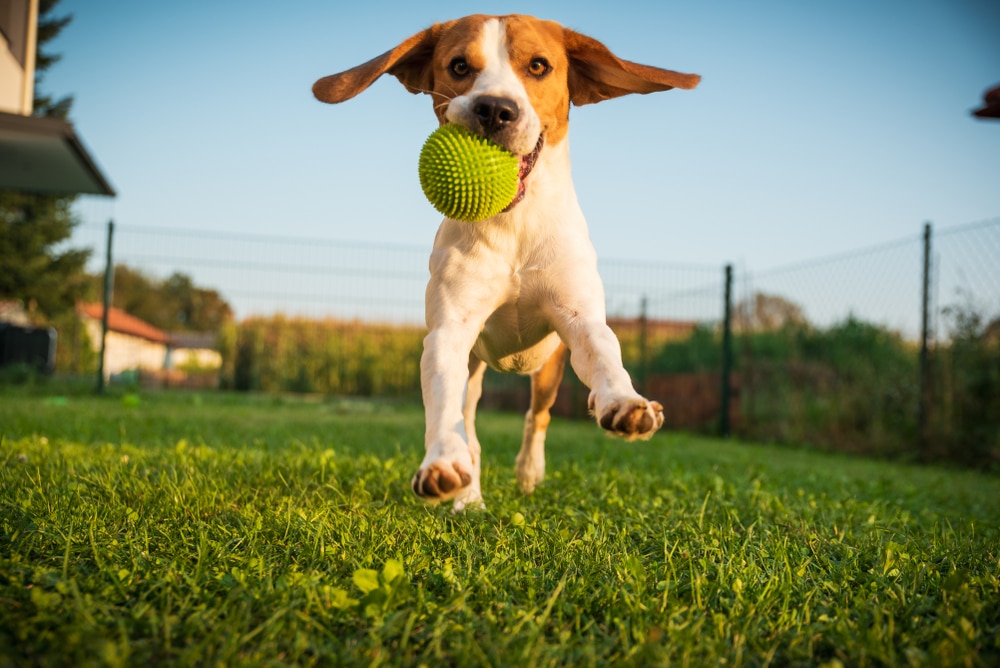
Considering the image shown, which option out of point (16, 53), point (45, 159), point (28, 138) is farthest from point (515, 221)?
point (16, 53)

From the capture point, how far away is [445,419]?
2254 mm

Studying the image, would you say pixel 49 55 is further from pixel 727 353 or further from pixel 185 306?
pixel 727 353

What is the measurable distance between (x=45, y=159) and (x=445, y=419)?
9.79m

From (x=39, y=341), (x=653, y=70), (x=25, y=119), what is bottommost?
(x=39, y=341)

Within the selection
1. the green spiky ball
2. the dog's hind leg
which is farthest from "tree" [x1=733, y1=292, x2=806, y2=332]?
the green spiky ball

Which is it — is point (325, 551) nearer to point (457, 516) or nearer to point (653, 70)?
point (457, 516)

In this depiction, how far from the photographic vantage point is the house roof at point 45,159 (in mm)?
8273

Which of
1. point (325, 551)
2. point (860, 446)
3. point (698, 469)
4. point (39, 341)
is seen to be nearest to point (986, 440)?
point (860, 446)

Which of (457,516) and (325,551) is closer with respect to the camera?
(325,551)

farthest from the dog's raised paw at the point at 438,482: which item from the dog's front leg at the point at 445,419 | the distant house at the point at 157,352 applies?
the distant house at the point at 157,352

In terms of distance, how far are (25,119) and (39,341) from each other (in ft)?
22.3

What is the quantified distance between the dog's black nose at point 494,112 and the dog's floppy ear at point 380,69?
53 centimetres

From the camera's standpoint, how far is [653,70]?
116 inches

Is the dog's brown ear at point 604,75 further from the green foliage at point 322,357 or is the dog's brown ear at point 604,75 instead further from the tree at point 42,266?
the tree at point 42,266
